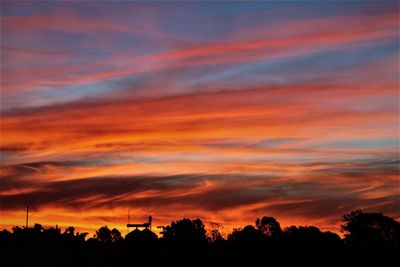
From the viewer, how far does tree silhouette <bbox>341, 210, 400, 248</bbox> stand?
358ft

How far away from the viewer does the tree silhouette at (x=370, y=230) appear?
10906cm

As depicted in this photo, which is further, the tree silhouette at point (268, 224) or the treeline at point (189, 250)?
the tree silhouette at point (268, 224)

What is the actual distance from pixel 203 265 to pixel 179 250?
24.4ft

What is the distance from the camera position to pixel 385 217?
115312 millimetres

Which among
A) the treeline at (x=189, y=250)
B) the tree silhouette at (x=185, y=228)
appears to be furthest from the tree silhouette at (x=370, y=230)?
the tree silhouette at (x=185, y=228)

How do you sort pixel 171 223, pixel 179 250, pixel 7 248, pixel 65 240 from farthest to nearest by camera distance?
pixel 171 223 < pixel 179 250 < pixel 65 240 < pixel 7 248

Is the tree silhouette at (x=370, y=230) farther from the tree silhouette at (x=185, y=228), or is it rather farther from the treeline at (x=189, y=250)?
the tree silhouette at (x=185, y=228)

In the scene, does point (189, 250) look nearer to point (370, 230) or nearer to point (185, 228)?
point (370, 230)

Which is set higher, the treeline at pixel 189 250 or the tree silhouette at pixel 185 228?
the tree silhouette at pixel 185 228

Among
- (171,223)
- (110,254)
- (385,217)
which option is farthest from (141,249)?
(171,223)

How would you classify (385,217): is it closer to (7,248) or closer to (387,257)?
(387,257)

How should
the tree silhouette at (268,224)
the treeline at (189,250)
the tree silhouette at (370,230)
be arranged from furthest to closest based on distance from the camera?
the tree silhouette at (268,224), the tree silhouette at (370,230), the treeline at (189,250)

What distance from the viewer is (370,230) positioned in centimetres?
11369

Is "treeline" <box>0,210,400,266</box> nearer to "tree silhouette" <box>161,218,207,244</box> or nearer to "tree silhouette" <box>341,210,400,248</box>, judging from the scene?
"tree silhouette" <box>341,210,400,248</box>
